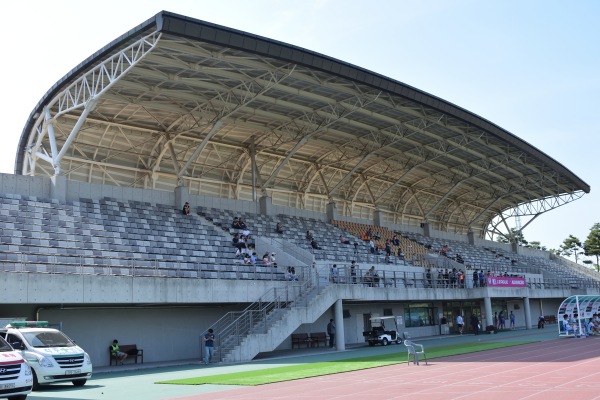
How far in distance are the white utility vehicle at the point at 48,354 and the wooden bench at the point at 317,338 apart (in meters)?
19.7

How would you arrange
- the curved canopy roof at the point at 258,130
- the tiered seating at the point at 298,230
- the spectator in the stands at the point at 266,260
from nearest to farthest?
the curved canopy roof at the point at 258,130 → the spectator in the stands at the point at 266,260 → the tiered seating at the point at 298,230

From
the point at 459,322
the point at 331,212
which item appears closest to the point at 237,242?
the point at 459,322

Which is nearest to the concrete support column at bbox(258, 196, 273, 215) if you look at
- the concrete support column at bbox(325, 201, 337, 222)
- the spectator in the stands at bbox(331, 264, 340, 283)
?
the concrete support column at bbox(325, 201, 337, 222)

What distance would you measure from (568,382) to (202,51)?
25.1m

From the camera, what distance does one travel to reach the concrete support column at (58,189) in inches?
1460

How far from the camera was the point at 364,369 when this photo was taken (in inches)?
919

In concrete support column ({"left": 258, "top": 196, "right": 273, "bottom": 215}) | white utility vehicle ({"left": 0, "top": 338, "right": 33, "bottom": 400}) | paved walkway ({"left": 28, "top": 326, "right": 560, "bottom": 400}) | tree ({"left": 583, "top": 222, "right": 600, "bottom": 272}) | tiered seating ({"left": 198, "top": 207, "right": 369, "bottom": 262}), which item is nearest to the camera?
white utility vehicle ({"left": 0, "top": 338, "right": 33, "bottom": 400})

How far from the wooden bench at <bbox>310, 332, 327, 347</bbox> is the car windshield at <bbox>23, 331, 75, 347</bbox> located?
65.2 ft

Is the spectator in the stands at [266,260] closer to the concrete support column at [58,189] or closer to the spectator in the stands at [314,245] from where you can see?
the spectator in the stands at [314,245]

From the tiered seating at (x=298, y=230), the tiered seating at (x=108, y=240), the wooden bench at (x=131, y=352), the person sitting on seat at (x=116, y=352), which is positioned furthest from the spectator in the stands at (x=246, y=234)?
→ the person sitting on seat at (x=116, y=352)

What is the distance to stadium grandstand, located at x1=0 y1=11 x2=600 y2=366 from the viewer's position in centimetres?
3109

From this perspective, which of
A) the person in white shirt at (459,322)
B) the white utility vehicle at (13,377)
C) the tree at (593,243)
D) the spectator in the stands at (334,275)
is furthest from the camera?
the tree at (593,243)

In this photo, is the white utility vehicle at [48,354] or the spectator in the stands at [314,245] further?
the spectator in the stands at [314,245]

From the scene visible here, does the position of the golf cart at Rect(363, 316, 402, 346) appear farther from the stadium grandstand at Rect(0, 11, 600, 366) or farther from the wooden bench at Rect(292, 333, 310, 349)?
the wooden bench at Rect(292, 333, 310, 349)
